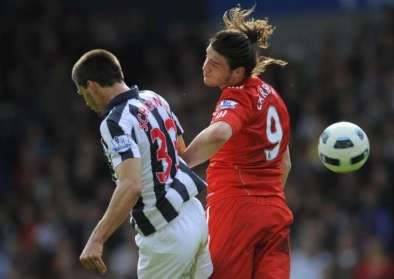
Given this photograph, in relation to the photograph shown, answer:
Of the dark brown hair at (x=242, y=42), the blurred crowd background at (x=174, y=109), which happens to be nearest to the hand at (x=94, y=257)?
the dark brown hair at (x=242, y=42)

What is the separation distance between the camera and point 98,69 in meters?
6.32

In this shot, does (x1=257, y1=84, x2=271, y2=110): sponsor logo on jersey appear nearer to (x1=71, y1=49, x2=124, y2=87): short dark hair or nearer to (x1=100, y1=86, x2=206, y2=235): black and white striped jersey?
(x1=100, y1=86, x2=206, y2=235): black and white striped jersey

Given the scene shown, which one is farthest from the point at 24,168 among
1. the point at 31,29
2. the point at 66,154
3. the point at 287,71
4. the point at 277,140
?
the point at 277,140

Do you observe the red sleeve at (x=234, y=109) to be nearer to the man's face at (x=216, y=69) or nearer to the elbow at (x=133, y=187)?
the man's face at (x=216, y=69)

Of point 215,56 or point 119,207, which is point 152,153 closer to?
point 119,207

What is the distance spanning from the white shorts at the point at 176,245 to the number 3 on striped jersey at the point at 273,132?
0.62 meters

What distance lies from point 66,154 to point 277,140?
8.37 metres

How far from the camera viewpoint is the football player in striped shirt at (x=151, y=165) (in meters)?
6.22

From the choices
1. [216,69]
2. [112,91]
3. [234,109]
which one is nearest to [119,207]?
[112,91]

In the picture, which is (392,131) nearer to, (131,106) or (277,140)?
(277,140)

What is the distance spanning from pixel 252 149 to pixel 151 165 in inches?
29.4

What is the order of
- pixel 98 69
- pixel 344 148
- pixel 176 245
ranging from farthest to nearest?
pixel 344 148, pixel 176 245, pixel 98 69

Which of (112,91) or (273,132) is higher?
(112,91)

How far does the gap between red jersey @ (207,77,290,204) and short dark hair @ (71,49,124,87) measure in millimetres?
719
